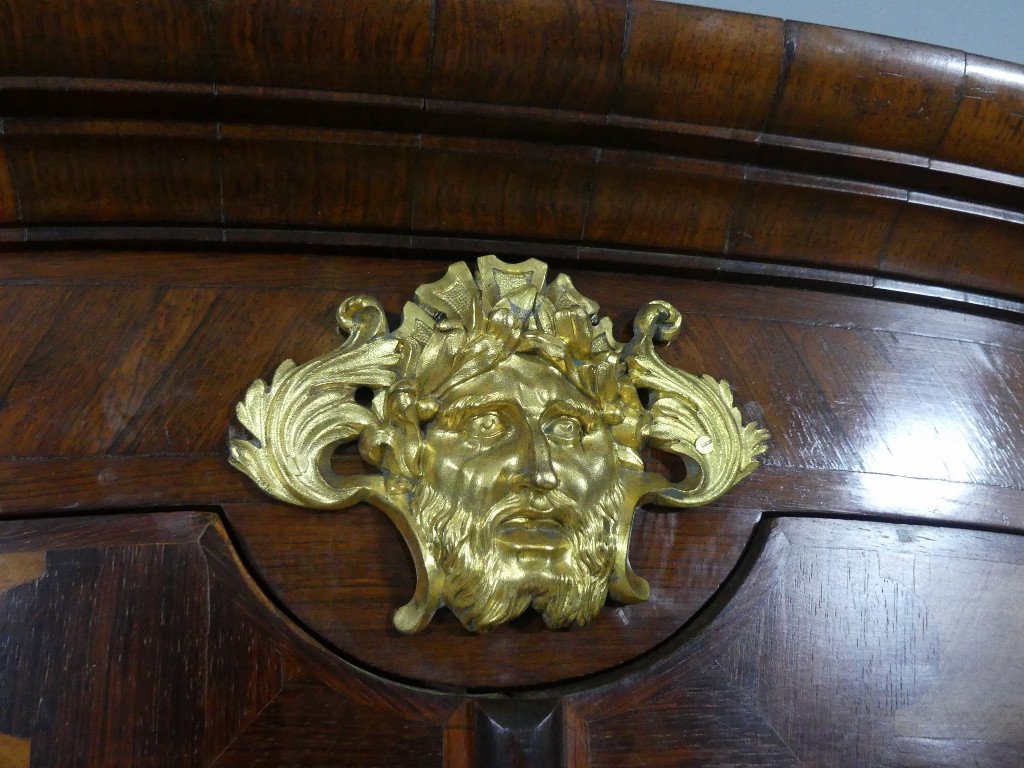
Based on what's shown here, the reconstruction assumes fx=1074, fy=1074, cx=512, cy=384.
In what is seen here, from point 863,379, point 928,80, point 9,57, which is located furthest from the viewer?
point 863,379

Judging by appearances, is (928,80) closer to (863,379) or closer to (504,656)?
(863,379)

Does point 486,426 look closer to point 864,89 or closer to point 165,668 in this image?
point 165,668

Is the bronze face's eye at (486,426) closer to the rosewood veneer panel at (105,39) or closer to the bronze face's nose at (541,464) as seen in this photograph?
the bronze face's nose at (541,464)

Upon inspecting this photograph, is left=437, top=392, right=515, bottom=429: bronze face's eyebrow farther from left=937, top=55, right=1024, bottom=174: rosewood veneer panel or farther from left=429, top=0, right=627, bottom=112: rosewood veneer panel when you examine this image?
left=937, top=55, right=1024, bottom=174: rosewood veneer panel

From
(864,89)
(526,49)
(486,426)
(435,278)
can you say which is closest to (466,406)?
(486,426)

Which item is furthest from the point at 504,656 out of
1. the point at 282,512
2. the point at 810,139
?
the point at 810,139

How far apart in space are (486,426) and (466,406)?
2 centimetres

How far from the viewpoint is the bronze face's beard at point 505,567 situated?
0.70 meters

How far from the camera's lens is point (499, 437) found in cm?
73

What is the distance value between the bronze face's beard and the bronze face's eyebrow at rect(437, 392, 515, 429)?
5 cm

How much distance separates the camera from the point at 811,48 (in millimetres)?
736

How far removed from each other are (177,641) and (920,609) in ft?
1.73

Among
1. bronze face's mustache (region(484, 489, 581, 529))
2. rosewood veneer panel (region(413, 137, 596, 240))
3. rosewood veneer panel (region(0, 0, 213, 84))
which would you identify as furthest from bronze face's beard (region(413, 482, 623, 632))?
rosewood veneer panel (region(0, 0, 213, 84))

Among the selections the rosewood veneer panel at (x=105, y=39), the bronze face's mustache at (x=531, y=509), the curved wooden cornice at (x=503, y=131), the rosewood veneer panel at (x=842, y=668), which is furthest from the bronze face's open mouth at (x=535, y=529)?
the rosewood veneer panel at (x=105, y=39)
